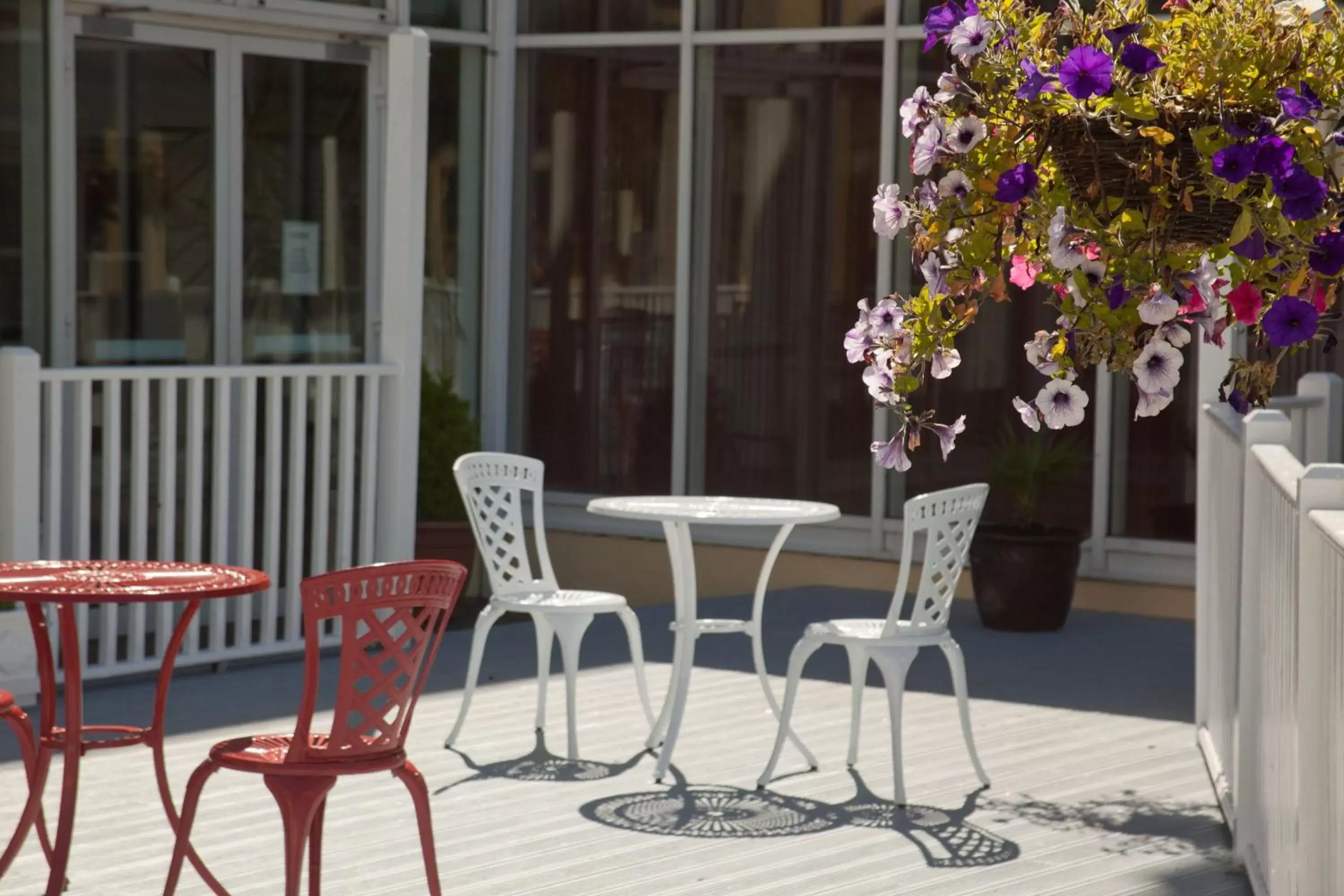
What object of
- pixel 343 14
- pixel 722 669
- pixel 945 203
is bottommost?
pixel 722 669

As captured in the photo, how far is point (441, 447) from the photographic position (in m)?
9.12

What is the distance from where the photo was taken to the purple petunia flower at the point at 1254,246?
2.31 meters

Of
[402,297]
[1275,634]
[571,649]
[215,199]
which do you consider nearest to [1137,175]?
[1275,634]

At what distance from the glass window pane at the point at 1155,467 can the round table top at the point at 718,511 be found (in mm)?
3157

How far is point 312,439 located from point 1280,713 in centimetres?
602

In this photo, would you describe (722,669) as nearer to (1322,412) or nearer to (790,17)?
(1322,412)

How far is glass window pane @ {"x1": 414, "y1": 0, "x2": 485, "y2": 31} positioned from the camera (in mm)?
9555

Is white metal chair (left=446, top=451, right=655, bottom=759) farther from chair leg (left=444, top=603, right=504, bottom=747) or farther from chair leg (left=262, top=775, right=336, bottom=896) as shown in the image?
chair leg (left=262, top=775, right=336, bottom=896)

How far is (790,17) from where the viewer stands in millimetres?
9523

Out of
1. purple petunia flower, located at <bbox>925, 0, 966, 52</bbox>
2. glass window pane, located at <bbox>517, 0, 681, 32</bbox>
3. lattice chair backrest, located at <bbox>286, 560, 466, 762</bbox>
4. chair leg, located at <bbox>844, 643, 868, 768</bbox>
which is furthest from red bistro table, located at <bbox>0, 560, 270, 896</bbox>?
glass window pane, located at <bbox>517, 0, 681, 32</bbox>

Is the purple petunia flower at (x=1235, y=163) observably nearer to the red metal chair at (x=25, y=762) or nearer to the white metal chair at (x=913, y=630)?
the red metal chair at (x=25, y=762)

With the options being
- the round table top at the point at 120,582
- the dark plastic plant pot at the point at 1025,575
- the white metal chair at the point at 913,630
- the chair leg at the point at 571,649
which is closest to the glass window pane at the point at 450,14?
the dark plastic plant pot at the point at 1025,575

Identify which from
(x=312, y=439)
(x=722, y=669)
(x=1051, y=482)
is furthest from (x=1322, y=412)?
(x=312, y=439)

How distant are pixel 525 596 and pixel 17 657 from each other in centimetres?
171
